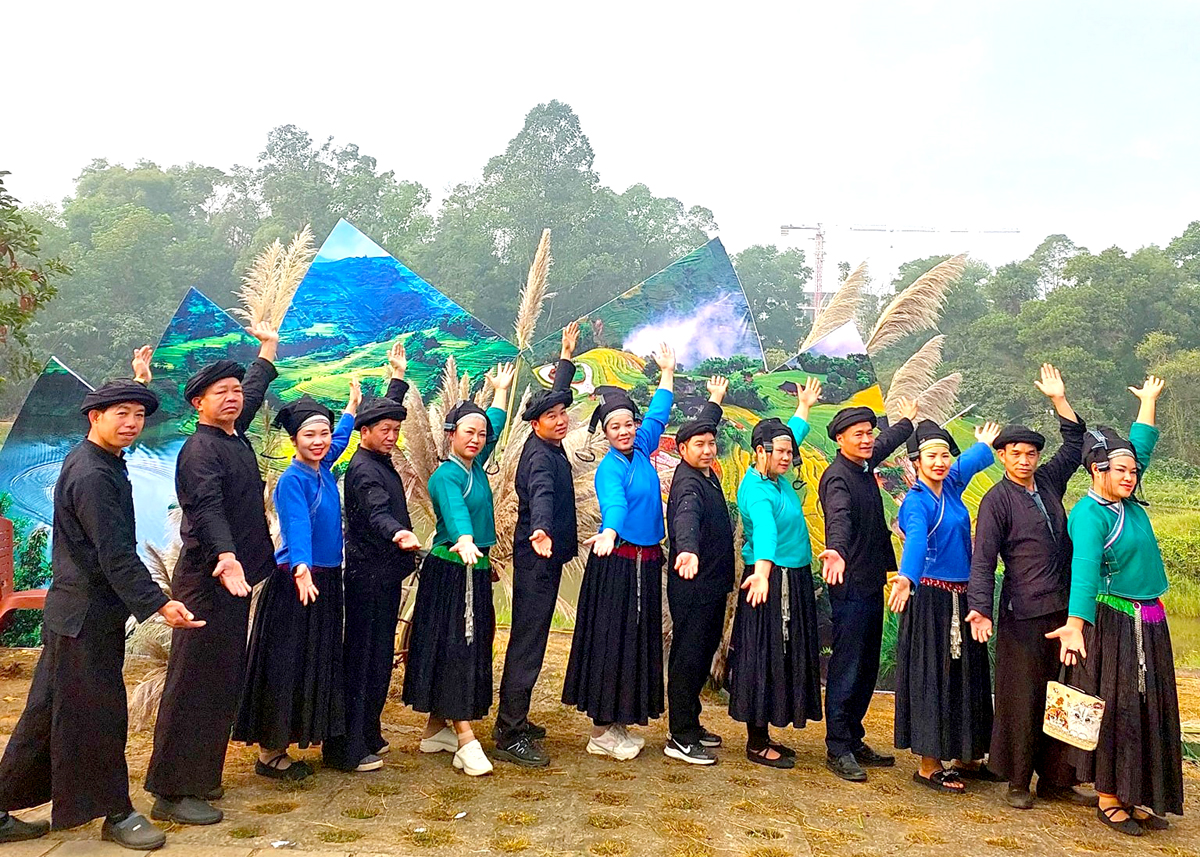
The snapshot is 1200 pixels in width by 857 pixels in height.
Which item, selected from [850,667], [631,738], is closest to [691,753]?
[631,738]

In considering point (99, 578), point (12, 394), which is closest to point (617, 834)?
point (99, 578)

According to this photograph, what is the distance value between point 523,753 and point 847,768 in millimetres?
1416

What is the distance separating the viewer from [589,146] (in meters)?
28.3

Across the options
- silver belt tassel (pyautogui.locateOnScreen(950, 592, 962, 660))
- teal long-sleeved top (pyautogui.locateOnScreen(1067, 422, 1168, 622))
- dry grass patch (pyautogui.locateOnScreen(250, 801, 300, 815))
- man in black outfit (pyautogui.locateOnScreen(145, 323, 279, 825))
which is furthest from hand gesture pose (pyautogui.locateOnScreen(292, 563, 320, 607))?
teal long-sleeved top (pyautogui.locateOnScreen(1067, 422, 1168, 622))

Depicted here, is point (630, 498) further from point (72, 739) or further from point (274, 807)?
point (72, 739)

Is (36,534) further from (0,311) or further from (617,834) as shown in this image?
(617,834)

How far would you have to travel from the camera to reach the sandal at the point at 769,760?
171 inches

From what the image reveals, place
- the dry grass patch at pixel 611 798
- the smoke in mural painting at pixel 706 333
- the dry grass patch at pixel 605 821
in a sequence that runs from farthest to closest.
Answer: the smoke in mural painting at pixel 706 333 → the dry grass patch at pixel 611 798 → the dry grass patch at pixel 605 821

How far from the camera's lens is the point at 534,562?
4.31m

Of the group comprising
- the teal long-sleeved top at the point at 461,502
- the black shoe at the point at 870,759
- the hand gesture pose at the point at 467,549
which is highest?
the teal long-sleeved top at the point at 461,502

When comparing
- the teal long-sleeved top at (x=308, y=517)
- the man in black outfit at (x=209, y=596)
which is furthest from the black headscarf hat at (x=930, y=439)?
the man in black outfit at (x=209, y=596)

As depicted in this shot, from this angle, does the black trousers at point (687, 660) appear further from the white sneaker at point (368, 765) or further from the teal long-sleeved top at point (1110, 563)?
the teal long-sleeved top at point (1110, 563)

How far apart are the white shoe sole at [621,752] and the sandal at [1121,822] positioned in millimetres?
1902

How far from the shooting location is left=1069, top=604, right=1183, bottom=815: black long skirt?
3.65m
